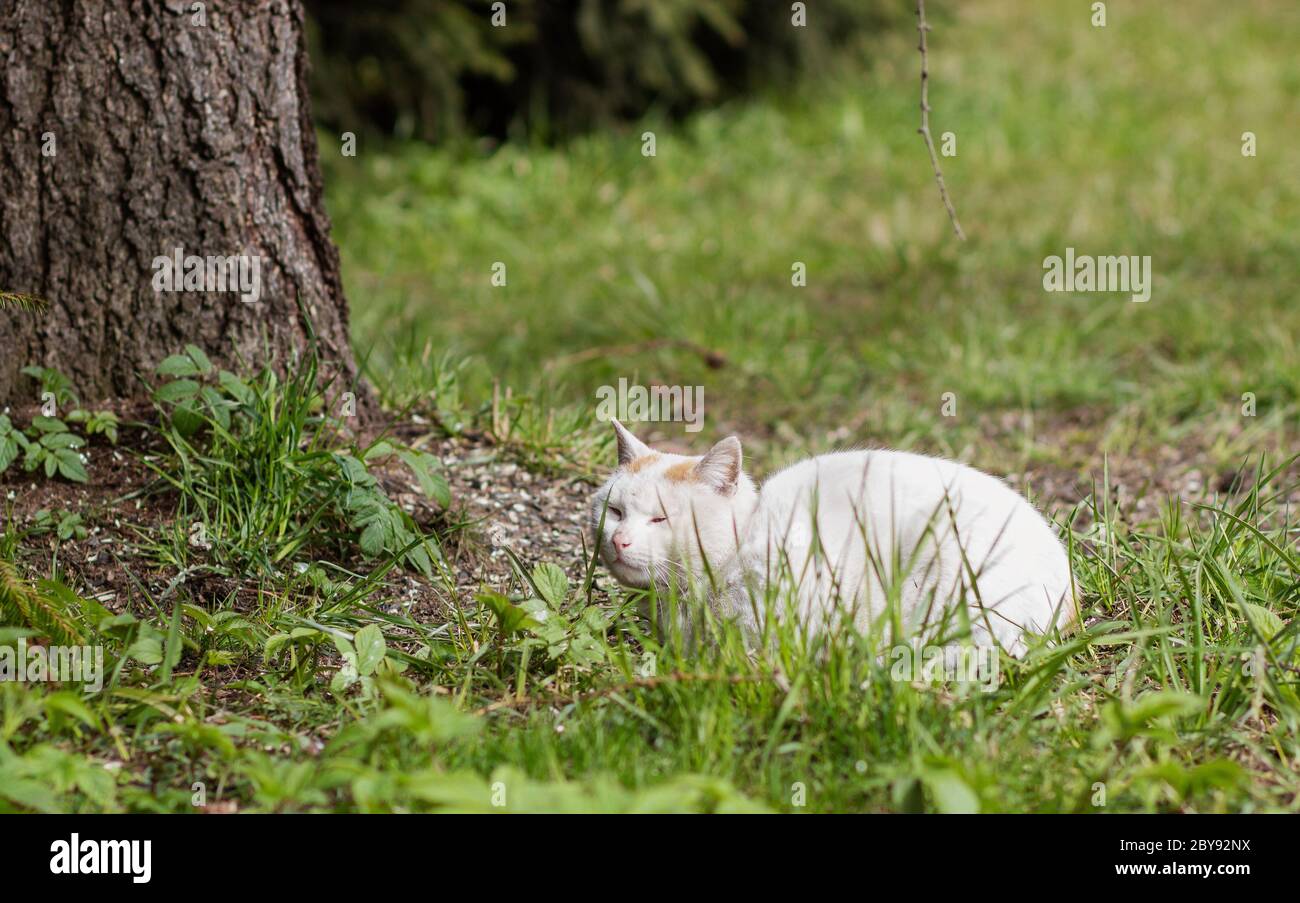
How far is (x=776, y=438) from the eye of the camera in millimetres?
4875

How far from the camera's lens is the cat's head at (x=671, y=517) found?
2.80 m

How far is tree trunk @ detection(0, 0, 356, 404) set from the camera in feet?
11.0

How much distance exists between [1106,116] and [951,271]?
2991 mm

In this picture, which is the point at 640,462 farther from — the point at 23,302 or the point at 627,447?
the point at 23,302

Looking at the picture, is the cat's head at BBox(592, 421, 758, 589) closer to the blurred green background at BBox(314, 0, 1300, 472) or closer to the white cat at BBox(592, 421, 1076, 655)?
the white cat at BBox(592, 421, 1076, 655)

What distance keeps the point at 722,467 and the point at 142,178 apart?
1.79m

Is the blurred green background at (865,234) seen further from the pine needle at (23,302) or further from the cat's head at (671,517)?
the cat's head at (671,517)

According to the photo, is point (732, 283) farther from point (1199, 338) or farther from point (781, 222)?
point (1199, 338)

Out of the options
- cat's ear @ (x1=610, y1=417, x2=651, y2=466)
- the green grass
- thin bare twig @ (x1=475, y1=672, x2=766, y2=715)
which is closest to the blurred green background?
the green grass

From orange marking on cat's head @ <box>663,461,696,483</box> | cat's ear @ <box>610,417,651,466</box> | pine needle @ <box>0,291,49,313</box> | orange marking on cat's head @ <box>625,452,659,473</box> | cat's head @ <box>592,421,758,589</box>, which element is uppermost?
pine needle @ <box>0,291,49,313</box>

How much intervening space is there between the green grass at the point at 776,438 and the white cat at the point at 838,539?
0.48 ft

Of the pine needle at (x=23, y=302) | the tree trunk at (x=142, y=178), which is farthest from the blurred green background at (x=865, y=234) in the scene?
the pine needle at (x=23, y=302)

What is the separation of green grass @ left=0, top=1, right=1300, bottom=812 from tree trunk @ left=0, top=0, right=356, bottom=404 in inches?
9.3

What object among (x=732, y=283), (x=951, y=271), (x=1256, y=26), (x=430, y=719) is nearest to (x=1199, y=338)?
(x=951, y=271)
